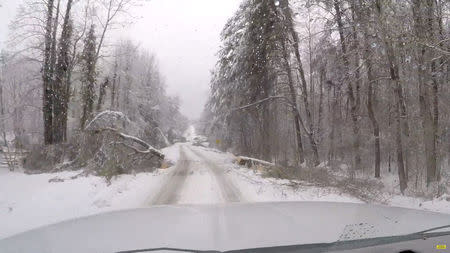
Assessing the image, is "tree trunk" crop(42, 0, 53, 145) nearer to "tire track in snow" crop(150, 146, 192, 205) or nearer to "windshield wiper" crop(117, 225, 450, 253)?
"tire track in snow" crop(150, 146, 192, 205)

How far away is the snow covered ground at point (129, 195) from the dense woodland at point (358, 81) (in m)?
3.47

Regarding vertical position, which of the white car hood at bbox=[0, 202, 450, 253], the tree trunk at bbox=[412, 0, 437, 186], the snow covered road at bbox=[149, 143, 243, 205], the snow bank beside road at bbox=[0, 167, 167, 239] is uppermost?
the tree trunk at bbox=[412, 0, 437, 186]

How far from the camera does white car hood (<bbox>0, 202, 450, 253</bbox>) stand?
7.16 ft

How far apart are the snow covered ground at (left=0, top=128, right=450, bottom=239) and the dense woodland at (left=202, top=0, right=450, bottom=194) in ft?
11.4

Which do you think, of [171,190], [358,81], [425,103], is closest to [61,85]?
[171,190]

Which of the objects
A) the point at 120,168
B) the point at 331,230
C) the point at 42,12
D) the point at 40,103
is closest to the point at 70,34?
the point at 42,12

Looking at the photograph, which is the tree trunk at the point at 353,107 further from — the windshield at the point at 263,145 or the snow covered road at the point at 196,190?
the snow covered road at the point at 196,190

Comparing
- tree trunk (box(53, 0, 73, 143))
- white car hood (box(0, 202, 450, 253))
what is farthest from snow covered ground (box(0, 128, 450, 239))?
tree trunk (box(53, 0, 73, 143))

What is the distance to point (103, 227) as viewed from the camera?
8.70 feet

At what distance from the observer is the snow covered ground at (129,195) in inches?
268

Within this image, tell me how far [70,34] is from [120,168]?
446 inches

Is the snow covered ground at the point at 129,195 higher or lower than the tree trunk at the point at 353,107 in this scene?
lower

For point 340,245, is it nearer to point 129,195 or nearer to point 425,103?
point 129,195

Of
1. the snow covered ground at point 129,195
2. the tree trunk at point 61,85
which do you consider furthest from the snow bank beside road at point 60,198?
the tree trunk at point 61,85
